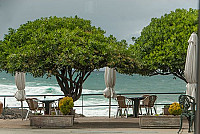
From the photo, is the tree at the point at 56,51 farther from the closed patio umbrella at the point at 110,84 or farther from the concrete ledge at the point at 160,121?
the concrete ledge at the point at 160,121

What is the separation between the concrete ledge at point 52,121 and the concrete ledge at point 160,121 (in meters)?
1.59

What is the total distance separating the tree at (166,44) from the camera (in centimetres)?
840

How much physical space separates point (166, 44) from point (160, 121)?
2277 millimetres

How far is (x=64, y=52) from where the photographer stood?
23.0 feet

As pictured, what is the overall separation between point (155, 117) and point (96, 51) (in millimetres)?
1927

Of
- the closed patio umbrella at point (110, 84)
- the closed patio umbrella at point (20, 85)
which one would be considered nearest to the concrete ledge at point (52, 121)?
the closed patio umbrella at point (20, 85)

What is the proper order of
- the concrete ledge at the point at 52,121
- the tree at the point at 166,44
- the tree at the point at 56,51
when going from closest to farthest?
1. the tree at the point at 56,51
2. the concrete ledge at the point at 52,121
3. the tree at the point at 166,44

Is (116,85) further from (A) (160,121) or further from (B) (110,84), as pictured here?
(A) (160,121)

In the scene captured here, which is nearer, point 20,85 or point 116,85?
point 20,85

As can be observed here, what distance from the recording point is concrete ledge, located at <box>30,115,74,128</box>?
7320 mm

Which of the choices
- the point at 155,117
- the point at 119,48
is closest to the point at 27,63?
the point at 119,48

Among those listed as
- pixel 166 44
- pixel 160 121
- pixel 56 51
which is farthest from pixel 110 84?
pixel 56 51

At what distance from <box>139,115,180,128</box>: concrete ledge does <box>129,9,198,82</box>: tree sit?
1.46 metres

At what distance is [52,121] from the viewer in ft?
24.2
